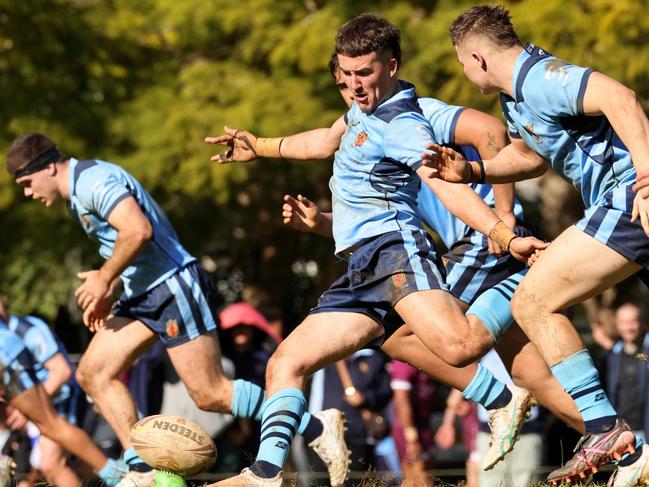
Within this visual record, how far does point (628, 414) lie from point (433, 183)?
5406 mm

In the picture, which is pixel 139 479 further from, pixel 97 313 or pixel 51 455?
pixel 51 455

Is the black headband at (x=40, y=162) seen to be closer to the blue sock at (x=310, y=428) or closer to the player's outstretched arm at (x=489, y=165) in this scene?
the blue sock at (x=310, y=428)

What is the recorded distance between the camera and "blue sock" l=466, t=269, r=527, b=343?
6.34 metres

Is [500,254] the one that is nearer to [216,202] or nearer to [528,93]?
[528,93]

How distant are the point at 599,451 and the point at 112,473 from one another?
4.06 m

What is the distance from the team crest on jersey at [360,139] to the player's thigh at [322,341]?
35.3 inches

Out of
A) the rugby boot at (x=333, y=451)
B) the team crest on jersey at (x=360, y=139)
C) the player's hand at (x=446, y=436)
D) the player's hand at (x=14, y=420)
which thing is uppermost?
the team crest on jersey at (x=360, y=139)

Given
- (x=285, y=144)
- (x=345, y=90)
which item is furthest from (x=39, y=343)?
(x=345, y=90)

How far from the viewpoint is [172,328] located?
25.7 feet

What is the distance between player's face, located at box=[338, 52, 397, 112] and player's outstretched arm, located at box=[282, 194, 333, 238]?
2.63ft

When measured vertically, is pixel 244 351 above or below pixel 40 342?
below

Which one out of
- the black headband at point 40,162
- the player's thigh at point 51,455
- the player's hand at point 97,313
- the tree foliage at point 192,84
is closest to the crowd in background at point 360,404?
the player's thigh at point 51,455

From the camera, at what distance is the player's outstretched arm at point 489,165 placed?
5949mm

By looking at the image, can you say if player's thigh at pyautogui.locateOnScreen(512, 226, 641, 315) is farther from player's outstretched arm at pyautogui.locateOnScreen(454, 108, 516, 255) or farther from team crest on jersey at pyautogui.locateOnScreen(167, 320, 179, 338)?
team crest on jersey at pyautogui.locateOnScreen(167, 320, 179, 338)
